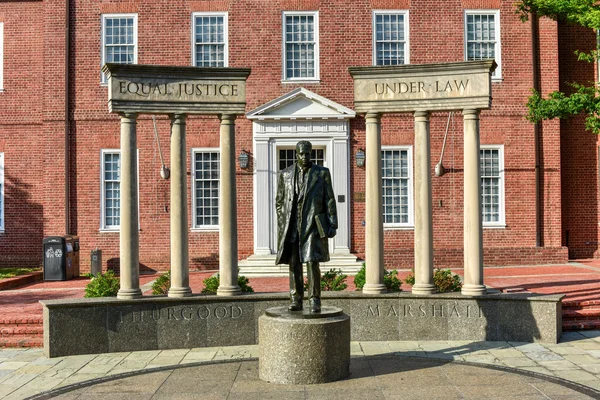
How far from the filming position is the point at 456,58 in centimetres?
2019

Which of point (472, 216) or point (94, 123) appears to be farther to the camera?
point (94, 123)

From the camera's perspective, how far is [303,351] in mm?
8406

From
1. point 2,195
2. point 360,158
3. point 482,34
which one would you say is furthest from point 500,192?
point 2,195

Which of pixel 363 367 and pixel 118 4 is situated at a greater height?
pixel 118 4

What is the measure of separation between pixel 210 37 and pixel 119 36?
263 centimetres

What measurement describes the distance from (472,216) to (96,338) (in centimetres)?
609

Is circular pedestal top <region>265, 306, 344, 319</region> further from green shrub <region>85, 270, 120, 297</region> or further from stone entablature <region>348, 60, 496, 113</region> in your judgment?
stone entablature <region>348, 60, 496, 113</region>

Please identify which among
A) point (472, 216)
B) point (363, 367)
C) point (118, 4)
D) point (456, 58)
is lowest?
point (363, 367)

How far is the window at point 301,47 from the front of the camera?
801 inches

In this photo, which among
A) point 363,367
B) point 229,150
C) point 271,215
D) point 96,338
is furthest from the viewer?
point 271,215

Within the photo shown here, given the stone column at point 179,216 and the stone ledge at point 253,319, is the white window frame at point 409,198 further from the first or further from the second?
the stone column at point 179,216

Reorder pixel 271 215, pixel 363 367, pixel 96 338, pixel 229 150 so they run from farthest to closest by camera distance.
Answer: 1. pixel 271 215
2. pixel 229 150
3. pixel 96 338
4. pixel 363 367

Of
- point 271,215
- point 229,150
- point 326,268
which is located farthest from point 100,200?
point 229,150

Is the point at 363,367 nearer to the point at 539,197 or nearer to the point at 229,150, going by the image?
the point at 229,150
